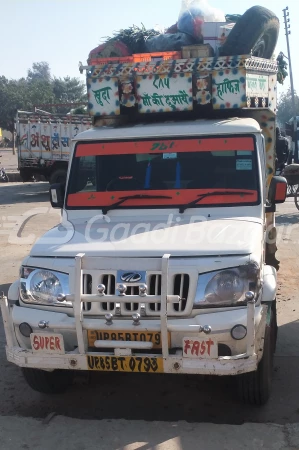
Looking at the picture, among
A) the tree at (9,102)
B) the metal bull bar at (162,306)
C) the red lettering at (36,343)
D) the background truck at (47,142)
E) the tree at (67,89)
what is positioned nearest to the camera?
the metal bull bar at (162,306)

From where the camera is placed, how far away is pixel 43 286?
4.01 meters

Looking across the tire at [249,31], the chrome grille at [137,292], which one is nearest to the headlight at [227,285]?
the chrome grille at [137,292]

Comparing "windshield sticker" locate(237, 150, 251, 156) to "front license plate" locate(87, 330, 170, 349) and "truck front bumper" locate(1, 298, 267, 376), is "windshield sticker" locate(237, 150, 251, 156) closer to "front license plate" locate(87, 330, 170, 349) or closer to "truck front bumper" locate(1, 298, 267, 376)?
"truck front bumper" locate(1, 298, 267, 376)

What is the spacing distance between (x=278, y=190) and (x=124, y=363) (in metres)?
2.11

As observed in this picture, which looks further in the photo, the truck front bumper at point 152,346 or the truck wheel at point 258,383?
the truck wheel at point 258,383

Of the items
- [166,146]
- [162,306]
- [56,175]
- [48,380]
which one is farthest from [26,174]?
[162,306]

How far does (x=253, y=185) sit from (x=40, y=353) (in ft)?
7.25

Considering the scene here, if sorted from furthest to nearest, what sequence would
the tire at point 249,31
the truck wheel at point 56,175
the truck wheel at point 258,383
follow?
the truck wheel at point 56,175 → the tire at point 249,31 → the truck wheel at point 258,383

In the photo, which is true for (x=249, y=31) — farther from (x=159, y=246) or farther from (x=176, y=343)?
(x=176, y=343)

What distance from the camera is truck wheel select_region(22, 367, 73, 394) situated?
4.31 meters

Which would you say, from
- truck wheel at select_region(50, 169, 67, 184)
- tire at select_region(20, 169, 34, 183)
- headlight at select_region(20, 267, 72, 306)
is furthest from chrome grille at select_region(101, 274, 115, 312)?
tire at select_region(20, 169, 34, 183)

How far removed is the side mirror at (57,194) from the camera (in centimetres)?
543

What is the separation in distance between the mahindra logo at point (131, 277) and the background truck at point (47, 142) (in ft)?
51.0

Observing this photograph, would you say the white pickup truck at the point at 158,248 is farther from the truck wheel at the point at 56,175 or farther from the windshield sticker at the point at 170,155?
the truck wheel at the point at 56,175
